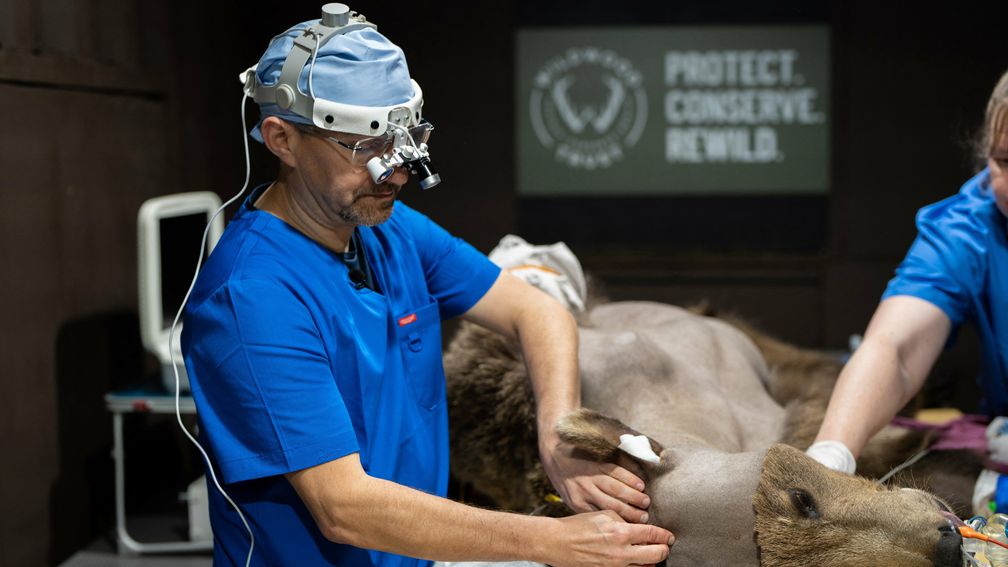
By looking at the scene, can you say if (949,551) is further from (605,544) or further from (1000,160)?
(1000,160)

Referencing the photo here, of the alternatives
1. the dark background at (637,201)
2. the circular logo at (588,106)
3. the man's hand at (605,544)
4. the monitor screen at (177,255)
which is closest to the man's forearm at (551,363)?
the man's hand at (605,544)

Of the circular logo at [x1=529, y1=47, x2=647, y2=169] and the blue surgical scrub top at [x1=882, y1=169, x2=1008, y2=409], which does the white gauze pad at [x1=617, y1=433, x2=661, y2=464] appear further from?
the circular logo at [x1=529, y1=47, x2=647, y2=169]

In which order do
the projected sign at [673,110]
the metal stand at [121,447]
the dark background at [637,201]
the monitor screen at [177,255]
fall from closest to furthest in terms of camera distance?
the metal stand at [121,447] → the monitor screen at [177,255] → the dark background at [637,201] → the projected sign at [673,110]

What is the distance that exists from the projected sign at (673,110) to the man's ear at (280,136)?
9.88ft

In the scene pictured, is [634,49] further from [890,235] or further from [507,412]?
[507,412]

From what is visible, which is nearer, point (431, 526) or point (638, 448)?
point (431, 526)

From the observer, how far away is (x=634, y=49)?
4.36 m

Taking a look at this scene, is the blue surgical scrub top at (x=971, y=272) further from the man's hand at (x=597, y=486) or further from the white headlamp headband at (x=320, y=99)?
the white headlamp headband at (x=320, y=99)

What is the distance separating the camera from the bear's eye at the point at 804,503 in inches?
52.4

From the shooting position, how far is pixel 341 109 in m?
1.42

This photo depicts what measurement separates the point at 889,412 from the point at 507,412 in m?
0.66

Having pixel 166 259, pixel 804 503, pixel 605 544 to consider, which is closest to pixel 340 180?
pixel 605 544

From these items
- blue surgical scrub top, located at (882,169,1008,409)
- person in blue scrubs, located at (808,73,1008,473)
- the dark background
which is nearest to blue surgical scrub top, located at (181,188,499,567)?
person in blue scrubs, located at (808,73,1008,473)

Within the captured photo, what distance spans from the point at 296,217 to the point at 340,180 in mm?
95
